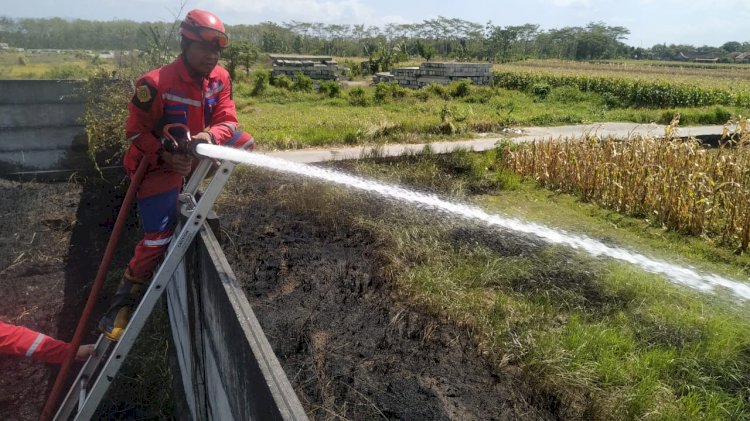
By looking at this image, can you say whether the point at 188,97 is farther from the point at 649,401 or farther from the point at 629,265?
the point at 629,265

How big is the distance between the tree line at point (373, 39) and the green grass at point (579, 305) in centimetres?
366

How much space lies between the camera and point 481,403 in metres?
2.55

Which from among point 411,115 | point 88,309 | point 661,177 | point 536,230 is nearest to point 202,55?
point 88,309

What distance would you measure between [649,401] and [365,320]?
1.63 meters

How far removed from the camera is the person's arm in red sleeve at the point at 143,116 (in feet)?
8.70

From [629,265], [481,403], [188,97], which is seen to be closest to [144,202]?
[188,97]

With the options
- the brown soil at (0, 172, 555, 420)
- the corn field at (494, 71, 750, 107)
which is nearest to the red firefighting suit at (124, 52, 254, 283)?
the brown soil at (0, 172, 555, 420)

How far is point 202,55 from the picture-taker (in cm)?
268

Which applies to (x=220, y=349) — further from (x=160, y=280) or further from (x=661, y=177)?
(x=661, y=177)

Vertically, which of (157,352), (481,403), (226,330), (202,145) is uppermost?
(202,145)

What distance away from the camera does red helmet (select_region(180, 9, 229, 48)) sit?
8.57 feet

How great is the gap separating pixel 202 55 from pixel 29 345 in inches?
65.6

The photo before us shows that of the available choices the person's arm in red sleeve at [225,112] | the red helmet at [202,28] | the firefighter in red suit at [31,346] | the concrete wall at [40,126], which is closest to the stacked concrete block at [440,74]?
the concrete wall at [40,126]

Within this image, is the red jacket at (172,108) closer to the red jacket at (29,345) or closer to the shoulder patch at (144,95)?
the shoulder patch at (144,95)
